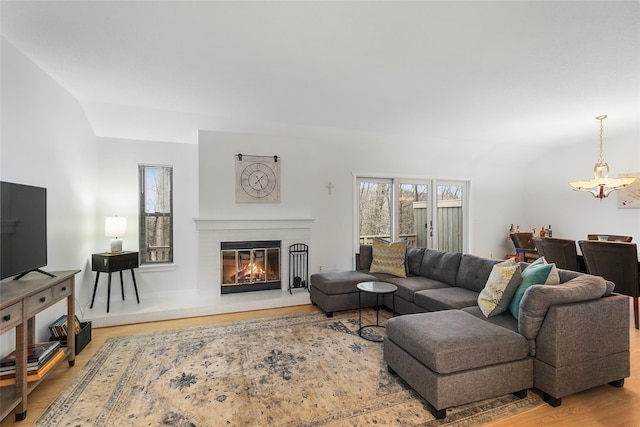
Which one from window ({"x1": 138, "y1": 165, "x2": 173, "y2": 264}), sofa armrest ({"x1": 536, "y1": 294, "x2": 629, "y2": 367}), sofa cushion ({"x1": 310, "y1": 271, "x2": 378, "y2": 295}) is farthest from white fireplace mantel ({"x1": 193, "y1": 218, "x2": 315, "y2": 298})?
sofa armrest ({"x1": 536, "y1": 294, "x2": 629, "y2": 367})

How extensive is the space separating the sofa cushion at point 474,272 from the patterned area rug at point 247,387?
1.21 meters

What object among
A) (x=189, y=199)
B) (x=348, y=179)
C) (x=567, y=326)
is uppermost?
(x=348, y=179)

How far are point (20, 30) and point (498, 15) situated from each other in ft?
10.9

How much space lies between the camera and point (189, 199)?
4488mm

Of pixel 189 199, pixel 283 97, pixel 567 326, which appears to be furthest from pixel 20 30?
pixel 567 326

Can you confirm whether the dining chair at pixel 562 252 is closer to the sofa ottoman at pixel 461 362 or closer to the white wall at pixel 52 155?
the sofa ottoman at pixel 461 362

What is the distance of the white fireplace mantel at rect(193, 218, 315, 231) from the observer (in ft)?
13.9

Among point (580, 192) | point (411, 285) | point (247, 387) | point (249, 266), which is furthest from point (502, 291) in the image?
point (580, 192)

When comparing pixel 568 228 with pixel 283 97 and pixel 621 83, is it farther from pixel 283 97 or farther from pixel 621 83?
pixel 283 97

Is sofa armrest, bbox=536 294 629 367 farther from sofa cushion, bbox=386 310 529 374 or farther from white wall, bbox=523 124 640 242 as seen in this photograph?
white wall, bbox=523 124 640 242

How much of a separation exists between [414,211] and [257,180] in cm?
309

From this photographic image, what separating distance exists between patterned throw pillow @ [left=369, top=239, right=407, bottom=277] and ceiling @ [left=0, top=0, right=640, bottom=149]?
178 centimetres

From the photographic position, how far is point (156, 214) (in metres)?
4.39

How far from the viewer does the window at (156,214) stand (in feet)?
14.3
